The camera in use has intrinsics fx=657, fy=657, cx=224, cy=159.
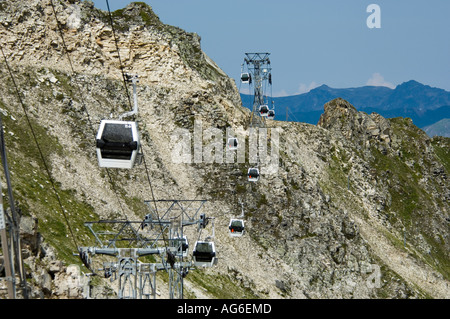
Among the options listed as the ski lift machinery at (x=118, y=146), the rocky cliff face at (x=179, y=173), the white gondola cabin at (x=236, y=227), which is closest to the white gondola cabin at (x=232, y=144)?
the rocky cliff face at (x=179, y=173)

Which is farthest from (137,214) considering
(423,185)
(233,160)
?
(423,185)

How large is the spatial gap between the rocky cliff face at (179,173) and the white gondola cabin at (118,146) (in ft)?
99.1

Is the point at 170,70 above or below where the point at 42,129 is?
above

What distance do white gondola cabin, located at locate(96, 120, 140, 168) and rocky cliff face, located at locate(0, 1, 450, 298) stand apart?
30.2 metres

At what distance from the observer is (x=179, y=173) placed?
87.9m

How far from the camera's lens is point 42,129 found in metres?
78.2

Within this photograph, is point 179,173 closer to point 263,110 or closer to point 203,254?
point 263,110

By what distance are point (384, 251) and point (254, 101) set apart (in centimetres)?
3037

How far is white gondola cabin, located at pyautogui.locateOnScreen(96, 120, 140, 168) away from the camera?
1073 inches

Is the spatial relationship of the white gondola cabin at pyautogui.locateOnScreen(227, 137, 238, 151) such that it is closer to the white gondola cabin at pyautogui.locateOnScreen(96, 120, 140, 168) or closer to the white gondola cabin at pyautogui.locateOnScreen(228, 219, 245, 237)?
the white gondola cabin at pyautogui.locateOnScreen(228, 219, 245, 237)

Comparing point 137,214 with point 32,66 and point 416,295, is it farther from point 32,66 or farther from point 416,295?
point 416,295

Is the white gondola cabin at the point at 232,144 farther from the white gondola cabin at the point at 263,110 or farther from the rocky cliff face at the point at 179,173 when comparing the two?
the white gondola cabin at the point at 263,110

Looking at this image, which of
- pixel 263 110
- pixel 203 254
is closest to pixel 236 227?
pixel 203 254

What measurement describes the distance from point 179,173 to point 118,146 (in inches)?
2389
